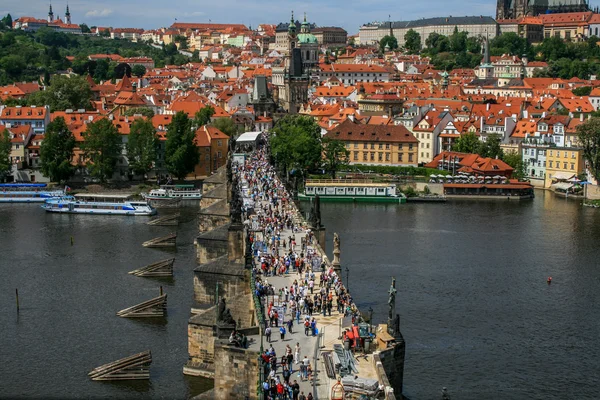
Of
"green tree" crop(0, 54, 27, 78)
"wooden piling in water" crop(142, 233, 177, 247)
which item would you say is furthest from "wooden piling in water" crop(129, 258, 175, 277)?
"green tree" crop(0, 54, 27, 78)

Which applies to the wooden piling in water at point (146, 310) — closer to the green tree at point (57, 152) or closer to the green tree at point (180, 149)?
the green tree at point (180, 149)

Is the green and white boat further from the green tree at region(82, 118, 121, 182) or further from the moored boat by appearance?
the moored boat

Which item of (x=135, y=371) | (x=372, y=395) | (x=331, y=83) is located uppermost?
A: (x=331, y=83)

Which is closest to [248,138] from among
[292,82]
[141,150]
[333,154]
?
[333,154]

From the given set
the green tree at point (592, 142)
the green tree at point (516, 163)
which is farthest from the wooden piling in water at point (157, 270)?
the green tree at point (516, 163)

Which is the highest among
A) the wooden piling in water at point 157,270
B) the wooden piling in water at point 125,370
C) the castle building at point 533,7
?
the castle building at point 533,7

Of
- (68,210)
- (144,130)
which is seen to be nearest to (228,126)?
(144,130)

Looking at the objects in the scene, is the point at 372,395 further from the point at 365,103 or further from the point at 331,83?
the point at 331,83

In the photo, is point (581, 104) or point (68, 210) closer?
point (68, 210)
